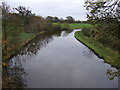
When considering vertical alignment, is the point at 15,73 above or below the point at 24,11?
below

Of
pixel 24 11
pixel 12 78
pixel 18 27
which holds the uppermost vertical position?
pixel 24 11

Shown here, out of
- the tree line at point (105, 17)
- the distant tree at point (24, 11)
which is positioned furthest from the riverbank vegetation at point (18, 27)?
the tree line at point (105, 17)

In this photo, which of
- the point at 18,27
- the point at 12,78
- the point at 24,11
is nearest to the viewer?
the point at 12,78

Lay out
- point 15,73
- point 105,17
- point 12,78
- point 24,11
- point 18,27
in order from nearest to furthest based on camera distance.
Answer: point 105,17 < point 12,78 < point 15,73 < point 18,27 < point 24,11

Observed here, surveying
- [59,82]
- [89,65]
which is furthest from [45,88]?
[89,65]

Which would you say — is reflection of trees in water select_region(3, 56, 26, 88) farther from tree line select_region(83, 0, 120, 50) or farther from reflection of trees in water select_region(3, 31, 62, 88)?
tree line select_region(83, 0, 120, 50)

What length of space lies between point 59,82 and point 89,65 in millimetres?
5225

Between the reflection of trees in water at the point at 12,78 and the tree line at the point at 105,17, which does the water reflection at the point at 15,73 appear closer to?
the reflection of trees in water at the point at 12,78

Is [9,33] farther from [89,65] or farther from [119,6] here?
[119,6]

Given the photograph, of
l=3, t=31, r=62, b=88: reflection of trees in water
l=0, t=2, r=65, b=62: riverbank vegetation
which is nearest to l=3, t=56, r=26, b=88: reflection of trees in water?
l=3, t=31, r=62, b=88: reflection of trees in water

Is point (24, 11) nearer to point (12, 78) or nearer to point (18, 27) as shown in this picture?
point (18, 27)

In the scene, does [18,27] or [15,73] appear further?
[18,27]

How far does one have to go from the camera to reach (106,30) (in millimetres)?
3701

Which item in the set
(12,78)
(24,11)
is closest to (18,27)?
(12,78)
